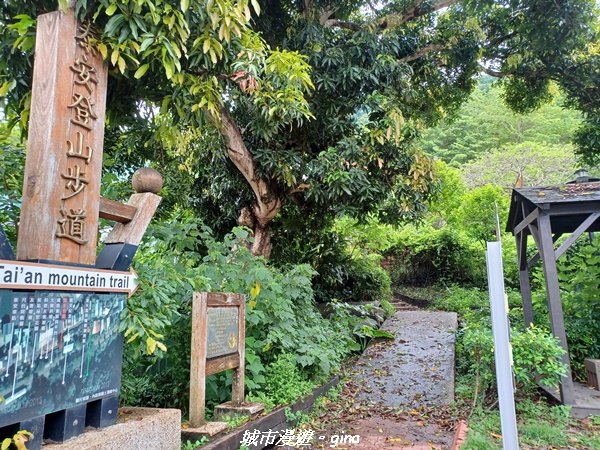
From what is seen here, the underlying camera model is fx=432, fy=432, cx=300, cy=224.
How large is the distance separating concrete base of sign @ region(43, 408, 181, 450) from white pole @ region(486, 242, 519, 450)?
86.4 inches

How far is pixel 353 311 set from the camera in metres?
9.06

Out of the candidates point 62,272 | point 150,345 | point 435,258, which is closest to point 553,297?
point 150,345

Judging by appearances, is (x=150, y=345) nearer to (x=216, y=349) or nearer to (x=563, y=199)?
(x=216, y=349)

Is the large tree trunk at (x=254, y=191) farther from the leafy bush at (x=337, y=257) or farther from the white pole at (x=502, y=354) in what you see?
the white pole at (x=502, y=354)

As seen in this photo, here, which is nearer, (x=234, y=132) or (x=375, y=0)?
(x=234, y=132)

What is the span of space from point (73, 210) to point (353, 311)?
282 inches

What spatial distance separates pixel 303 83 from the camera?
5.55 meters

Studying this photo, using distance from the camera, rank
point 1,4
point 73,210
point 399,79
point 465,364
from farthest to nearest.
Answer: point 399,79 → point 465,364 → point 1,4 → point 73,210

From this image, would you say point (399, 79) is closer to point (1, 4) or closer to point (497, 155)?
point (1, 4)

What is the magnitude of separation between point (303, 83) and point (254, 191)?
2.98m

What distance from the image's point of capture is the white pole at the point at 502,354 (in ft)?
6.28

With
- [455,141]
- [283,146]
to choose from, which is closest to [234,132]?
[283,146]

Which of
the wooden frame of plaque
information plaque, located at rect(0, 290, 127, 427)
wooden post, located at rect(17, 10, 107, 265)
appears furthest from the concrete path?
wooden post, located at rect(17, 10, 107, 265)

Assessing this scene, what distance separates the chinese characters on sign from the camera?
261cm
